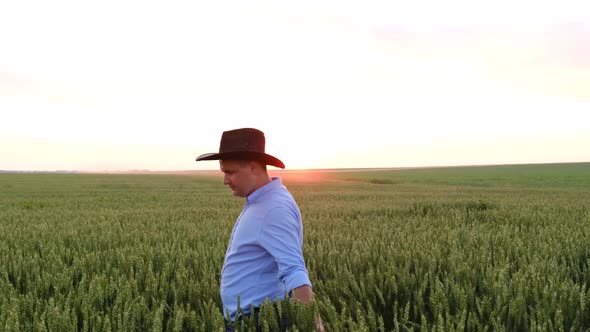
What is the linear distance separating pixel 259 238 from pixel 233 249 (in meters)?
0.35

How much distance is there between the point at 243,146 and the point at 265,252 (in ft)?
2.26

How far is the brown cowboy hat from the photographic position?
2.80 metres

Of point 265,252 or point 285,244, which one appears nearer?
point 285,244

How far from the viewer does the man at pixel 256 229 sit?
2678 millimetres

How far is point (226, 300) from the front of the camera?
3070 mm

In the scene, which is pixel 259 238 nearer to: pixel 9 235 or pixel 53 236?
pixel 53 236

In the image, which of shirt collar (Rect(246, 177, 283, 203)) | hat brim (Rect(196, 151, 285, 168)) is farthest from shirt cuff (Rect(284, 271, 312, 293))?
hat brim (Rect(196, 151, 285, 168))

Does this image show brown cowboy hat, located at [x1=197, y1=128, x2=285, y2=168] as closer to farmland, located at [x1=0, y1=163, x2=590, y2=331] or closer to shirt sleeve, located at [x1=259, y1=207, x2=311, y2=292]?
shirt sleeve, located at [x1=259, y1=207, x2=311, y2=292]

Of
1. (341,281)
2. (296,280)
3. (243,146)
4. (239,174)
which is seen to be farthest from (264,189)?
(341,281)

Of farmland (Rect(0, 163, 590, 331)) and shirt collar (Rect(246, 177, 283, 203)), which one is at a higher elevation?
Result: shirt collar (Rect(246, 177, 283, 203))

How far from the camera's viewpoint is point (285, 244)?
8.66 feet

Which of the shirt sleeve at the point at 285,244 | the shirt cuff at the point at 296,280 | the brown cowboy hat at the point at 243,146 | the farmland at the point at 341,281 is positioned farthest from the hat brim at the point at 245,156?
the farmland at the point at 341,281

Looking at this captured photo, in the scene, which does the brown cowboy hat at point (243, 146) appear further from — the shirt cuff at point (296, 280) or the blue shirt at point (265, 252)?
the shirt cuff at point (296, 280)

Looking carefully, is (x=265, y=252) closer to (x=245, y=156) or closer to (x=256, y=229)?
(x=256, y=229)
